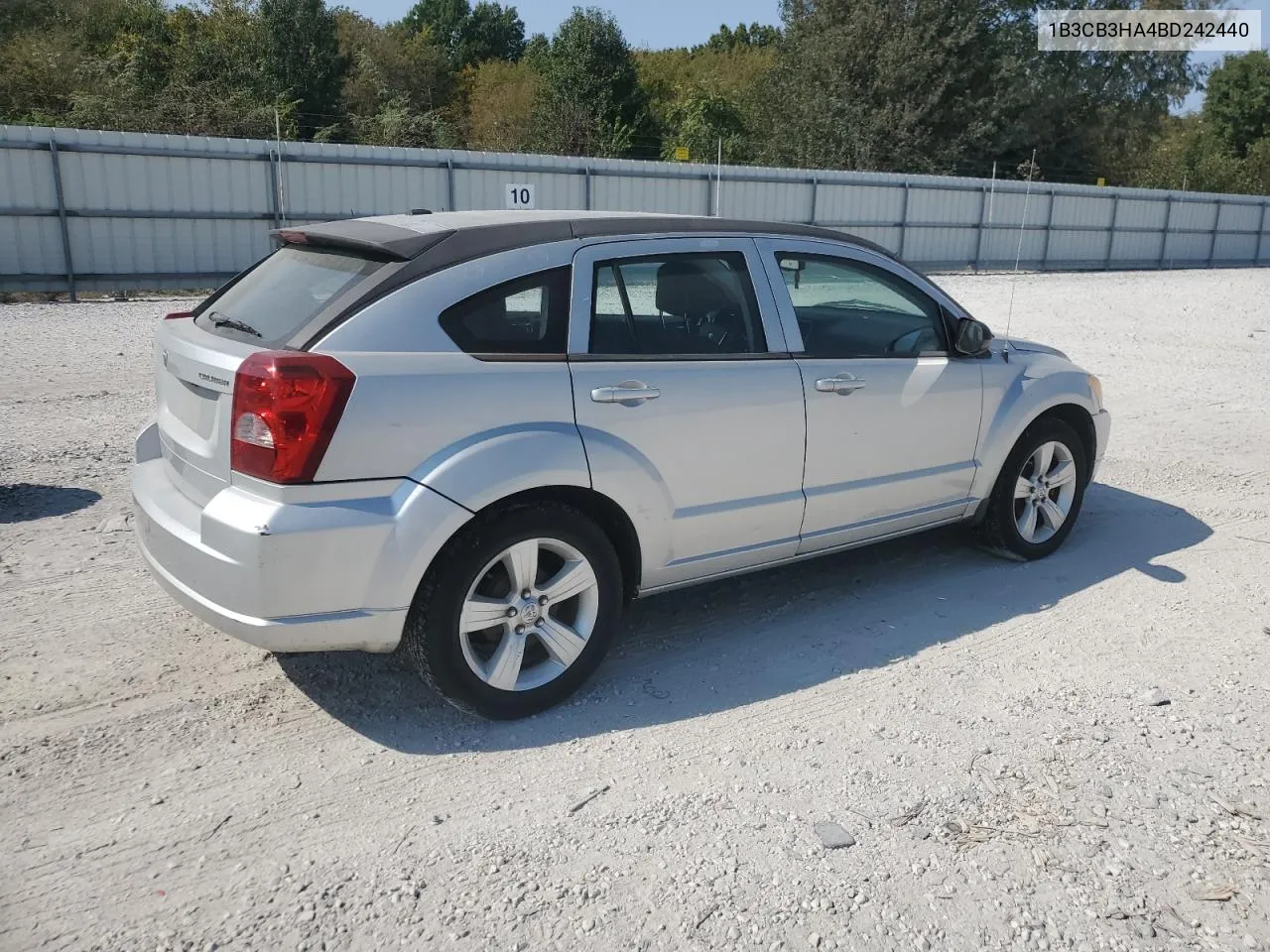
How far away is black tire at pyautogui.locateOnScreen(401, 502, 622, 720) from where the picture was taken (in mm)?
3346

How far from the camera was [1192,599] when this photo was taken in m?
4.82

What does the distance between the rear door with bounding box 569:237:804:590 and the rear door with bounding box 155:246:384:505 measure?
0.89 m

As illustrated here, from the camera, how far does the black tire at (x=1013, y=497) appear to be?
16.8 ft

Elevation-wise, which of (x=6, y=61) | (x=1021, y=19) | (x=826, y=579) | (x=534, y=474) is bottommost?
(x=826, y=579)

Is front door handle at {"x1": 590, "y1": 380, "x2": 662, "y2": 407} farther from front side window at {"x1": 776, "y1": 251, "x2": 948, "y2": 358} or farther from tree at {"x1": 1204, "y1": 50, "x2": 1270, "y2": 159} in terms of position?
tree at {"x1": 1204, "y1": 50, "x2": 1270, "y2": 159}

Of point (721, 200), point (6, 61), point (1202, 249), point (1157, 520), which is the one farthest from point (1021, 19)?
point (1157, 520)

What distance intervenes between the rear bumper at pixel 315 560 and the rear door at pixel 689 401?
709 mm

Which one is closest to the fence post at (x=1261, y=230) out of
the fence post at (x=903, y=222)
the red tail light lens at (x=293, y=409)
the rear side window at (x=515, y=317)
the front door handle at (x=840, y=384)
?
the fence post at (x=903, y=222)

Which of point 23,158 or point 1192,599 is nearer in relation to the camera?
point 1192,599

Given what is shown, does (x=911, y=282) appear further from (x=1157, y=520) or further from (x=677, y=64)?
(x=677, y=64)

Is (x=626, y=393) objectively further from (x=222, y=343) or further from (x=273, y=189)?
(x=273, y=189)

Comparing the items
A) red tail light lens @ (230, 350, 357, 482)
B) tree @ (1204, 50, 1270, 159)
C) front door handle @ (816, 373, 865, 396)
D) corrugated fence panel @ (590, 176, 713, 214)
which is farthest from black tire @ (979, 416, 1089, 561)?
tree @ (1204, 50, 1270, 159)

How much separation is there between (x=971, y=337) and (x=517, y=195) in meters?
15.4

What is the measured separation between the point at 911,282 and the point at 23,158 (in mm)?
14873
